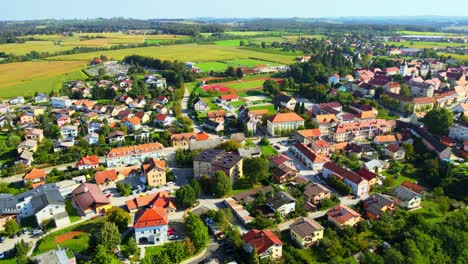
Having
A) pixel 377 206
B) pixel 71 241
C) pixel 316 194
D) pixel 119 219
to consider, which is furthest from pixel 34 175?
pixel 377 206

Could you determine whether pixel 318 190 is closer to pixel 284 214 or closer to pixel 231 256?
pixel 284 214

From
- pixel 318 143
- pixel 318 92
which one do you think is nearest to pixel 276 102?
pixel 318 92

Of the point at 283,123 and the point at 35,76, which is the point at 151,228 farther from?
the point at 35,76

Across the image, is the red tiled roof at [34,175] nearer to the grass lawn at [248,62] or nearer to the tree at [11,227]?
the tree at [11,227]

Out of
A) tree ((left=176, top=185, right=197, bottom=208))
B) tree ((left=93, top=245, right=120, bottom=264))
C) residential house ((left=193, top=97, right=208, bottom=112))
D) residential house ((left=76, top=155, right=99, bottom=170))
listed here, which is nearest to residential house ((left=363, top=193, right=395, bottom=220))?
tree ((left=176, top=185, right=197, bottom=208))

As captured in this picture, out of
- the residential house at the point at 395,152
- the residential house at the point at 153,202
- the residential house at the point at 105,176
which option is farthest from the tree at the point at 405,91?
the residential house at the point at 105,176

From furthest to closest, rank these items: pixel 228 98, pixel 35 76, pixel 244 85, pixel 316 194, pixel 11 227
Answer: pixel 35 76 < pixel 244 85 < pixel 228 98 < pixel 316 194 < pixel 11 227
